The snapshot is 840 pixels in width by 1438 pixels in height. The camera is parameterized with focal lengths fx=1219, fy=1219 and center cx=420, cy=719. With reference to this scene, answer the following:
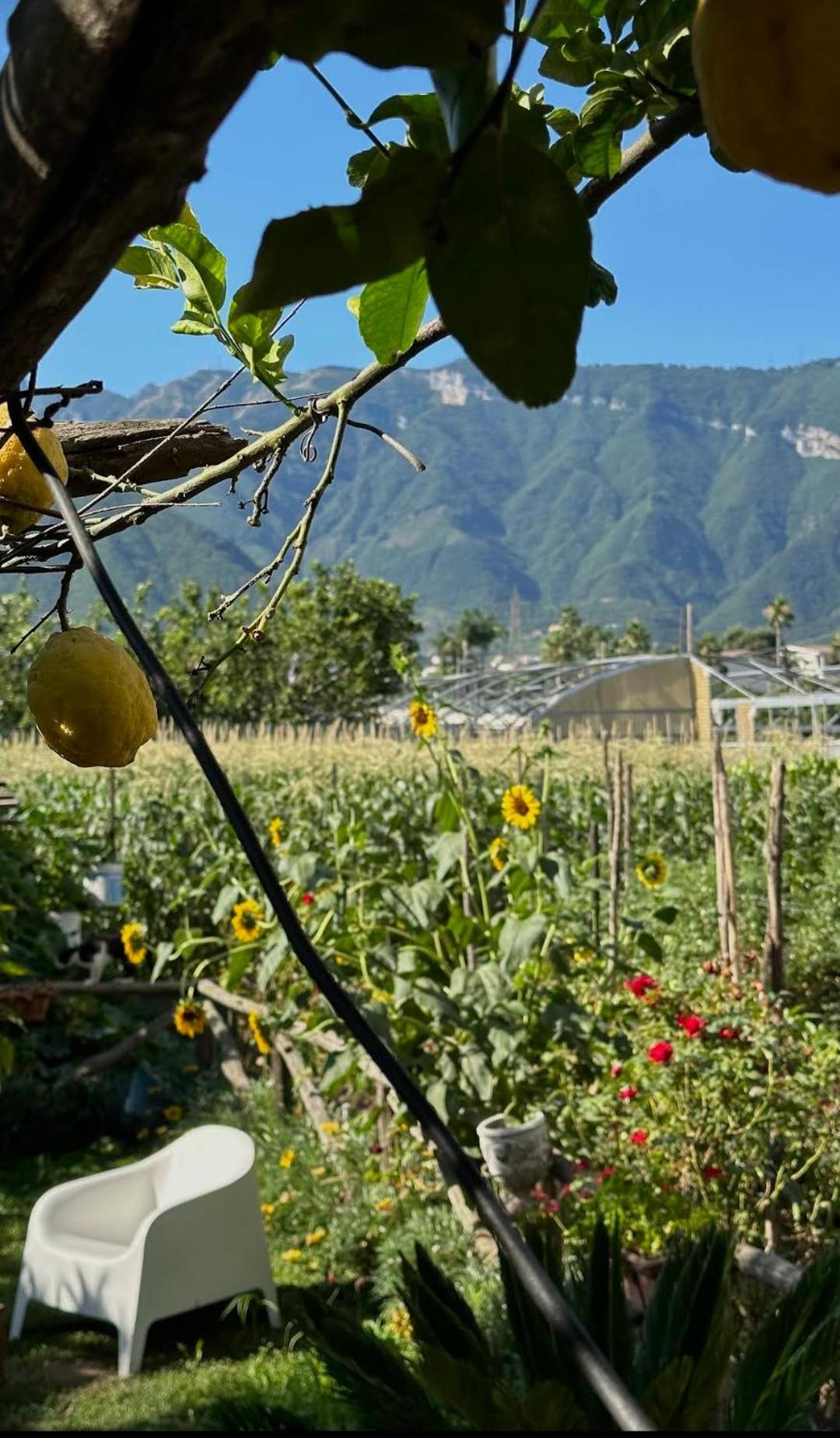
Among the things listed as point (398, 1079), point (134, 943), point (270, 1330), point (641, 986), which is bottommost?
point (270, 1330)

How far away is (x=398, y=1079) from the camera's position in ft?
0.82

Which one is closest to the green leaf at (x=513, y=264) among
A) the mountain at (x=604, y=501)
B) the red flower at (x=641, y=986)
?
the red flower at (x=641, y=986)

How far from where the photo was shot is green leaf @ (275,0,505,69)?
8.9 inches

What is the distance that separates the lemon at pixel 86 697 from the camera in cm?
48

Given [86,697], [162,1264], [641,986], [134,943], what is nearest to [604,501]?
[134,943]

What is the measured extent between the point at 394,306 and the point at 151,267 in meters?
0.38

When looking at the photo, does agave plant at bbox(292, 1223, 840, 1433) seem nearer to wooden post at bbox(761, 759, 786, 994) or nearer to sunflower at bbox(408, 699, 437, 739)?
wooden post at bbox(761, 759, 786, 994)

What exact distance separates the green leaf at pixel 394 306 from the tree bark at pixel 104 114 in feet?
0.43

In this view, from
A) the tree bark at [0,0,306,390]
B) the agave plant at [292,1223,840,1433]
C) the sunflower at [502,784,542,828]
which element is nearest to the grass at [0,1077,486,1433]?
the agave plant at [292,1223,840,1433]

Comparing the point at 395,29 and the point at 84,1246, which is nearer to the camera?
the point at 395,29

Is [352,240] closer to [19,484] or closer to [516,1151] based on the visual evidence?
[19,484]

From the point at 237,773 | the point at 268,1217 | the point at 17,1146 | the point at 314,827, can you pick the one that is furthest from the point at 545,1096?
the point at 237,773

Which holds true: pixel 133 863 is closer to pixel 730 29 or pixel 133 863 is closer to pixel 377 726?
pixel 377 726

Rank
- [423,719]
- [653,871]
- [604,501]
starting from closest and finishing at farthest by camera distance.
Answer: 1. [423,719]
2. [653,871]
3. [604,501]
